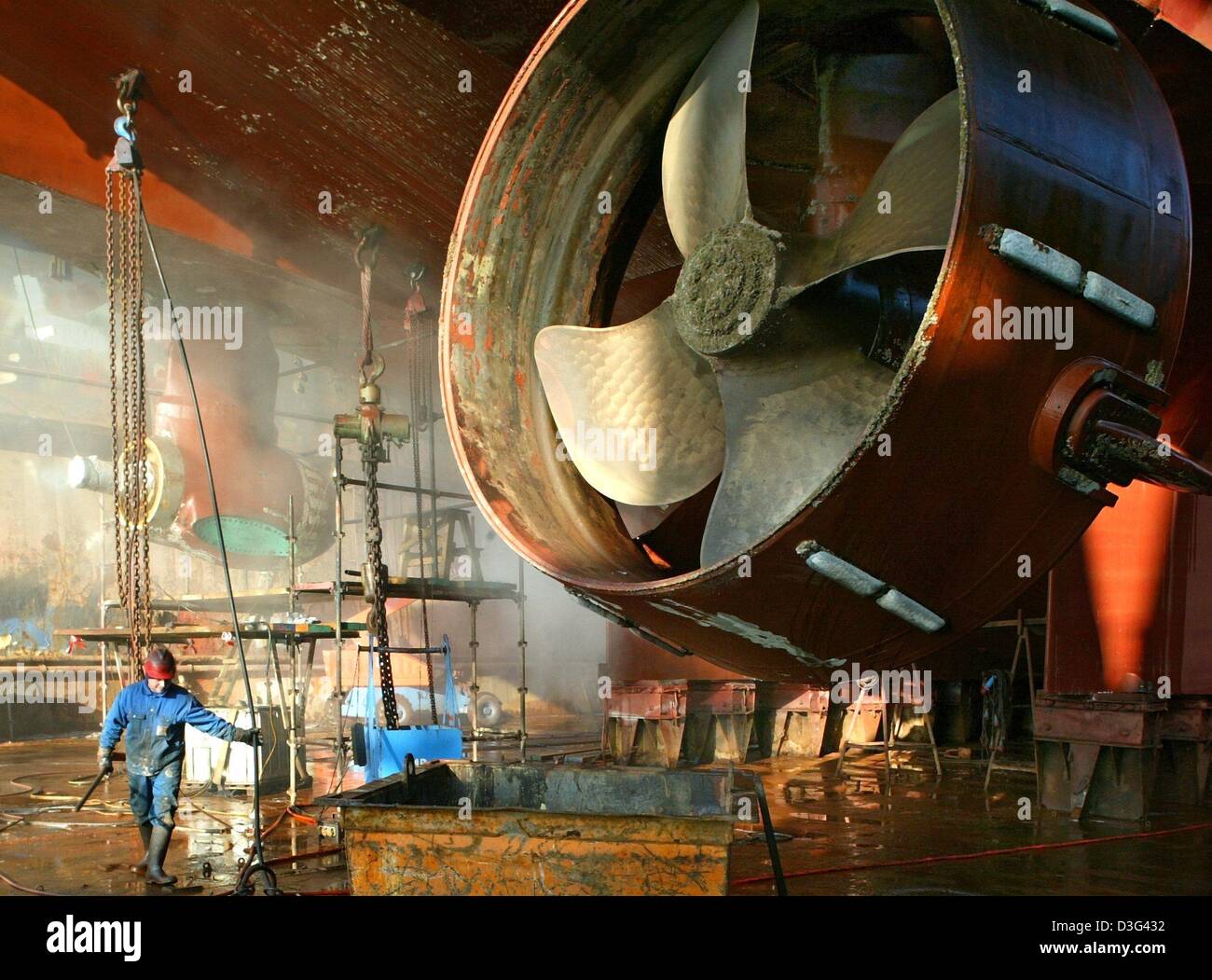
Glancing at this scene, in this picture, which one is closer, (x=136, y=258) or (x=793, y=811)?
(x=136, y=258)

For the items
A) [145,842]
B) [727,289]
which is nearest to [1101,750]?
[727,289]

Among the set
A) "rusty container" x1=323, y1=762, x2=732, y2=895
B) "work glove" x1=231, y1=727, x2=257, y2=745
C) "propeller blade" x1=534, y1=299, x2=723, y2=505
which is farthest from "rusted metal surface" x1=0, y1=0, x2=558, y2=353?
"rusty container" x1=323, y1=762, x2=732, y2=895

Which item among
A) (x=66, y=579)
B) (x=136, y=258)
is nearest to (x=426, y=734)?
(x=136, y=258)

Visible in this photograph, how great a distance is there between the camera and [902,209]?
2766mm

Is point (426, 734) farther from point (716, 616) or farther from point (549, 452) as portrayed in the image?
point (716, 616)

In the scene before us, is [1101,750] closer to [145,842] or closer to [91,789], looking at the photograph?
[145,842]

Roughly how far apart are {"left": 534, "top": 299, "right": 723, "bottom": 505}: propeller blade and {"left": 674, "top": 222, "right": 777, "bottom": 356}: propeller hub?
24 centimetres

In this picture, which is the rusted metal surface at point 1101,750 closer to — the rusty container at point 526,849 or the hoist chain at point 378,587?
the rusty container at point 526,849

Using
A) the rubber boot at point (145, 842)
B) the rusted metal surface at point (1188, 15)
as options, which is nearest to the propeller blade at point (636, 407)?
the rusted metal surface at point (1188, 15)

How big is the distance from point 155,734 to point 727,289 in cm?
336

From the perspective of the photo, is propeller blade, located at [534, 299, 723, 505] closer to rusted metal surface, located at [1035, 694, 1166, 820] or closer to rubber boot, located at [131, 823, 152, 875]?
rusted metal surface, located at [1035, 694, 1166, 820]

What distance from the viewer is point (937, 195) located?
2686 millimetres
